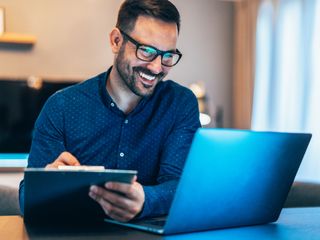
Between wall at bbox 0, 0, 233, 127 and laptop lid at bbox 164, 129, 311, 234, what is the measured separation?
331 centimetres

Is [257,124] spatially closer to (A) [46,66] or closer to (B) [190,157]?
(A) [46,66]

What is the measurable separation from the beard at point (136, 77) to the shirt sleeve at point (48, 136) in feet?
0.72

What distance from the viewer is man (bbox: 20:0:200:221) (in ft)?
5.35

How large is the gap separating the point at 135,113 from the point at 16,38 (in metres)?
2.68

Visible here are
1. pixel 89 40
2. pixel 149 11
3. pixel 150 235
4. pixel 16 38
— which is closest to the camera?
pixel 150 235

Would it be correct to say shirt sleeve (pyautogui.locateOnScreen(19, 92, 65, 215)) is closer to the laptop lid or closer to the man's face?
the man's face

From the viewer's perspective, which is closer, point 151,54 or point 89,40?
point 151,54

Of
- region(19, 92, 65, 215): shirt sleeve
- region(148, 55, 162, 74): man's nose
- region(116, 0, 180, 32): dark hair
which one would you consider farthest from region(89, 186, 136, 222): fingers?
region(116, 0, 180, 32): dark hair

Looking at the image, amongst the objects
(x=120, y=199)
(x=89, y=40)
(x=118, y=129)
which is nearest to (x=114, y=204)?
(x=120, y=199)

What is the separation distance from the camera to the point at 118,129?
5.54 feet

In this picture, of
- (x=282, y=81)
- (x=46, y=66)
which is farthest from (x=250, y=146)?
(x=46, y=66)

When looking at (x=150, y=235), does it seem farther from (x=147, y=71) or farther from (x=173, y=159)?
(x=147, y=71)

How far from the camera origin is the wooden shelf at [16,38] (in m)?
4.10

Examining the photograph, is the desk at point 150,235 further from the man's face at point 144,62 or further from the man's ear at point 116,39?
the man's ear at point 116,39
